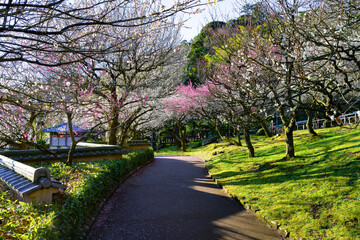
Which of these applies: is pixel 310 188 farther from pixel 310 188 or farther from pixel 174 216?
pixel 174 216

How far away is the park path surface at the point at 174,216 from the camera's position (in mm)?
5070

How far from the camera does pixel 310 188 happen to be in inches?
267

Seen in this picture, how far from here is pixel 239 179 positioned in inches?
376

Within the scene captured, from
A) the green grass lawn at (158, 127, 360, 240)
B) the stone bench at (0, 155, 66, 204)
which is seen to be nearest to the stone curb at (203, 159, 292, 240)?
the green grass lawn at (158, 127, 360, 240)

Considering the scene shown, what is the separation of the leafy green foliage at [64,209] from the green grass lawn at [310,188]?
4156mm

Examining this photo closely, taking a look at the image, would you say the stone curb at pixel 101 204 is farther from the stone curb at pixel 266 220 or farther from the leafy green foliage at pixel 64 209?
the stone curb at pixel 266 220

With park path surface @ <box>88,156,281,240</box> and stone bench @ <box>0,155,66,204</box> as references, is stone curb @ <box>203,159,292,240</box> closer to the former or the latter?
park path surface @ <box>88,156,281,240</box>

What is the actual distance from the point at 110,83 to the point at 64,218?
856 cm

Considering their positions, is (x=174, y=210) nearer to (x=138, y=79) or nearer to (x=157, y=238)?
(x=157, y=238)

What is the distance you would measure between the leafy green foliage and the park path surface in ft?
1.67

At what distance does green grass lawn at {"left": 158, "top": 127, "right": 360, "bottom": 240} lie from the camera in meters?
4.93

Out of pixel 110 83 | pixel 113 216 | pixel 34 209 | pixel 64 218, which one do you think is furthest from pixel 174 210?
pixel 110 83

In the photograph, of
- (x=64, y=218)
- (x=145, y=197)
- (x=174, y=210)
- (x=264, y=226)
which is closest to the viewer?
(x=64, y=218)

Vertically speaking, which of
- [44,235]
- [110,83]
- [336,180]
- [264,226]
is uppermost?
[110,83]
